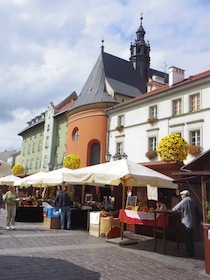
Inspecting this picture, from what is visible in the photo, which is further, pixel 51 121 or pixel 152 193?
pixel 51 121

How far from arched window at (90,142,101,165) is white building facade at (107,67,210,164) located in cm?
193

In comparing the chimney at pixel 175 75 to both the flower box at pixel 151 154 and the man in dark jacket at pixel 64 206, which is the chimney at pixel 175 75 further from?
the man in dark jacket at pixel 64 206

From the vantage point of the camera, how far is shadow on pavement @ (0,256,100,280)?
5.95m

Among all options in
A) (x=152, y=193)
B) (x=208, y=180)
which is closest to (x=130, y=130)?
(x=152, y=193)

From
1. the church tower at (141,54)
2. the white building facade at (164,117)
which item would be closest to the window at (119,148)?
the white building facade at (164,117)

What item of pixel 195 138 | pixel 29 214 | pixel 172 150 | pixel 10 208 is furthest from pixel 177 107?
pixel 10 208

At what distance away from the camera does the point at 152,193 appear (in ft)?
43.1

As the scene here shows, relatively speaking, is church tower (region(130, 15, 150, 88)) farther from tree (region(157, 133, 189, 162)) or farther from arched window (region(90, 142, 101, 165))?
tree (region(157, 133, 189, 162))

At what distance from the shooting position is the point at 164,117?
25719mm

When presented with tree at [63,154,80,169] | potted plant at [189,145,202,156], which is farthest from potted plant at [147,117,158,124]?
tree at [63,154,80,169]

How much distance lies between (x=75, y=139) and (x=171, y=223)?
2483 centimetres

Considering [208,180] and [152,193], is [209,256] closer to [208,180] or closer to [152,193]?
[208,180]

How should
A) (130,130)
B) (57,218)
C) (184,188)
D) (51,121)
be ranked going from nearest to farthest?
(184,188) < (57,218) < (130,130) < (51,121)

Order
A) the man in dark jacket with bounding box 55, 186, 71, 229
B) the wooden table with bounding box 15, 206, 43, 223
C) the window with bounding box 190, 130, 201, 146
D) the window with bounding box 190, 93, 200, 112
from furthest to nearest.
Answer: the window with bounding box 190, 93, 200, 112 < the window with bounding box 190, 130, 201, 146 < the wooden table with bounding box 15, 206, 43, 223 < the man in dark jacket with bounding box 55, 186, 71, 229
